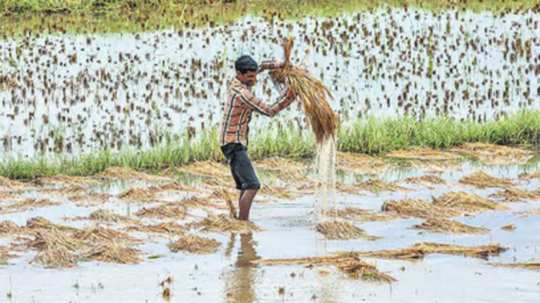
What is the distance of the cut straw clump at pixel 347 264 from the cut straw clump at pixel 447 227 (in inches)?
51.3

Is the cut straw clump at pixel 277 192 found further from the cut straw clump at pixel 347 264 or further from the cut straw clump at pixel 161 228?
the cut straw clump at pixel 347 264

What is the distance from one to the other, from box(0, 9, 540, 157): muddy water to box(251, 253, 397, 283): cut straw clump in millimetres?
5194

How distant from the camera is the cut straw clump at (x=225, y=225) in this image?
966 centimetres

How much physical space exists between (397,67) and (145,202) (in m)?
7.40

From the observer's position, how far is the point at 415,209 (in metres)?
10.2

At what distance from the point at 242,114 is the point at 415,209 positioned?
5.76 feet

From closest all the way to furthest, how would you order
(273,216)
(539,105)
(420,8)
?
(273,216) < (539,105) < (420,8)

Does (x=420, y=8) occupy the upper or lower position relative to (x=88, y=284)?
upper

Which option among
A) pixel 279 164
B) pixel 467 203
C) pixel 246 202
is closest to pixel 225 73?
pixel 279 164

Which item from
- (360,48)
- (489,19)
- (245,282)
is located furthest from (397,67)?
(245,282)

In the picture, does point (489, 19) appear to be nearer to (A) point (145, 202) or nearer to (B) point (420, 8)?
(B) point (420, 8)

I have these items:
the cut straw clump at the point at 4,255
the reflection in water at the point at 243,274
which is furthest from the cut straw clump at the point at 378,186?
the cut straw clump at the point at 4,255

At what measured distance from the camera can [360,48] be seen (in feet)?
62.4

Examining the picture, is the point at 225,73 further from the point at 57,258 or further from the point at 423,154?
the point at 57,258
